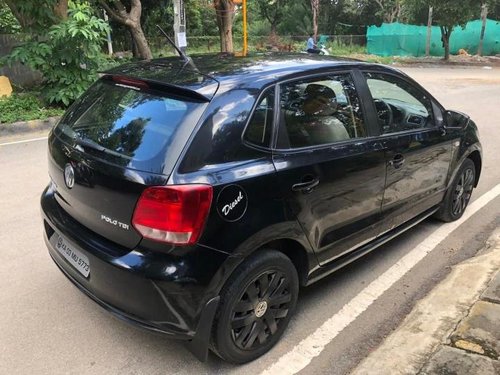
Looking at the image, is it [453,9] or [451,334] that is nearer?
[451,334]

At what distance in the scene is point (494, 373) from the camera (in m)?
2.56

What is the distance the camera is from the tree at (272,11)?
157 ft

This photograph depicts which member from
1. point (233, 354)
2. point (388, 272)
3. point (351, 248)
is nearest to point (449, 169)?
point (388, 272)

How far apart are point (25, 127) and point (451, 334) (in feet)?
28.0

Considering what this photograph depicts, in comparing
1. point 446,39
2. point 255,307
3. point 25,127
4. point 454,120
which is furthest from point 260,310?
point 446,39

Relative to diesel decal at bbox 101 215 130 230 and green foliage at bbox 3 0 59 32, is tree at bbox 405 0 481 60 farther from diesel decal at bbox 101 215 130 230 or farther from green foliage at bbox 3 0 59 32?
diesel decal at bbox 101 215 130 230

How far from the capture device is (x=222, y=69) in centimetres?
305

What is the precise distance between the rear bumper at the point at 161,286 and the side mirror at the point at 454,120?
112 inches

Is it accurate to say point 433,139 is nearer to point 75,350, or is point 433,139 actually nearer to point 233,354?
point 233,354

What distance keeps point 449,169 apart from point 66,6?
9114 millimetres

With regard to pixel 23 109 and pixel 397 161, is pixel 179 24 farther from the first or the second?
pixel 397 161

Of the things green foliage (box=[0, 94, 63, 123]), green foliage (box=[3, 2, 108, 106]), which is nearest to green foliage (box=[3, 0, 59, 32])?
green foliage (box=[3, 2, 108, 106])

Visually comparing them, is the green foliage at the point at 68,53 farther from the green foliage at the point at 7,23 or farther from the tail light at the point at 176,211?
the tail light at the point at 176,211

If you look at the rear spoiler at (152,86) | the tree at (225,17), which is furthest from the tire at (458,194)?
the tree at (225,17)
